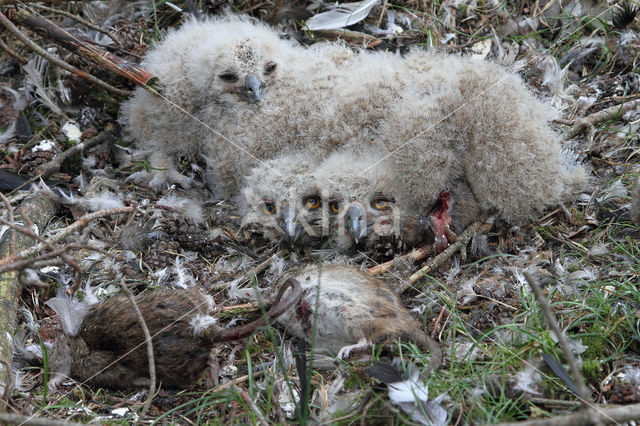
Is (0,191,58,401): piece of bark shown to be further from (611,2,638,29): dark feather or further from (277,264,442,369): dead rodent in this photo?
(611,2,638,29): dark feather

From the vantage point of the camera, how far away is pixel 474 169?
350 centimetres

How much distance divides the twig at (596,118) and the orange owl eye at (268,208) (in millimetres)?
2008

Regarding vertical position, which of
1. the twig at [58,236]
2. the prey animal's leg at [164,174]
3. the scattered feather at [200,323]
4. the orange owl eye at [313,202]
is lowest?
the prey animal's leg at [164,174]

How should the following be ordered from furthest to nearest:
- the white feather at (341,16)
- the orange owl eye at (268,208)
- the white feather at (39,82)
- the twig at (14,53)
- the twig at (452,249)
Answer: the white feather at (341,16)
the white feather at (39,82)
the twig at (14,53)
the orange owl eye at (268,208)
the twig at (452,249)

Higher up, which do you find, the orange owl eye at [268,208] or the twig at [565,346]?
the twig at [565,346]

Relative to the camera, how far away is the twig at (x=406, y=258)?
3.40 meters

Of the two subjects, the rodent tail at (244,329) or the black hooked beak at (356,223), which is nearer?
the rodent tail at (244,329)

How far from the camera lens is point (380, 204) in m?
3.59

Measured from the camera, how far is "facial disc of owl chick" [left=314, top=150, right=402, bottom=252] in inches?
138

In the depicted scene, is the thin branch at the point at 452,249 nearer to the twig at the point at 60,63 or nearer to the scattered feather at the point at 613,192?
the scattered feather at the point at 613,192

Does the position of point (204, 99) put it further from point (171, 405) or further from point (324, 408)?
point (324, 408)

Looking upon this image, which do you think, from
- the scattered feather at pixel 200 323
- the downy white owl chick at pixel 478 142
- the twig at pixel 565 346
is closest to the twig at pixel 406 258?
the downy white owl chick at pixel 478 142

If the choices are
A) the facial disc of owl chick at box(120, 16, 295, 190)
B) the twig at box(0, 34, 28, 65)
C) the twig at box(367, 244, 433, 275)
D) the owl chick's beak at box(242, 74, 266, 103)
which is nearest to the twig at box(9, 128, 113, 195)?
the facial disc of owl chick at box(120, 16, 295, 190)

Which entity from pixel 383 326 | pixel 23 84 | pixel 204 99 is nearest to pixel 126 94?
pixel 204 99
